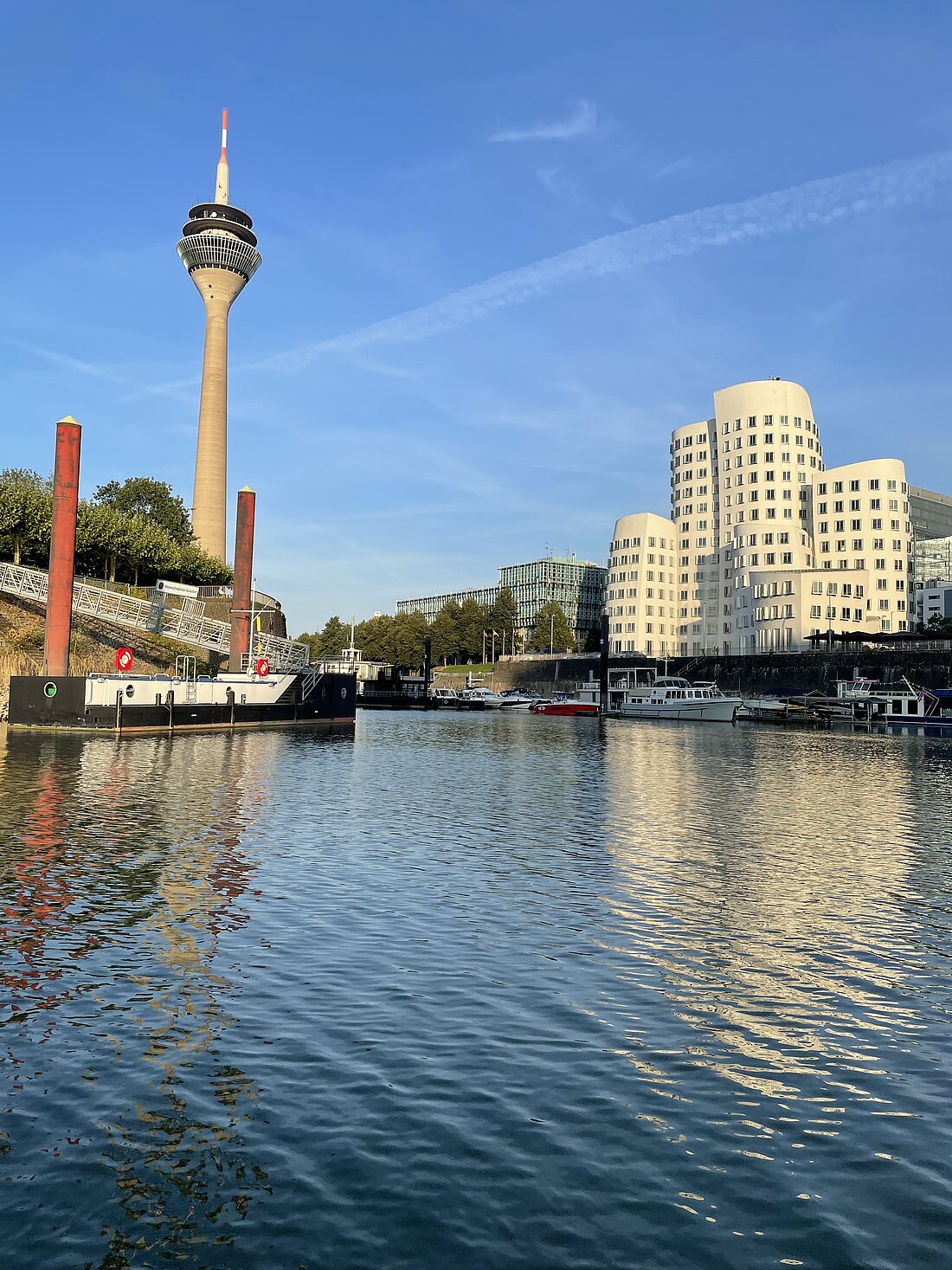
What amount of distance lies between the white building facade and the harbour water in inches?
4957

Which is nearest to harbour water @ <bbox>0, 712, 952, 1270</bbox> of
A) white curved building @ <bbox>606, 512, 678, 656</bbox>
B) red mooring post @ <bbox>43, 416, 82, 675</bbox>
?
red mooring post @ <bbox>43, 416, 82, 675</bbox>

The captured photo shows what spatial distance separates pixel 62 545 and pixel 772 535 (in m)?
122

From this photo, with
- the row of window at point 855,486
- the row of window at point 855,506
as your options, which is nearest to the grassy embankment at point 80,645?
the row of window at point 855,506

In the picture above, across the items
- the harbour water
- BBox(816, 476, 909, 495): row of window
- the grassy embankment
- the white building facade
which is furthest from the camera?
BBox(816, 476, 909, 495): row of window

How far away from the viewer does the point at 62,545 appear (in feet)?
194

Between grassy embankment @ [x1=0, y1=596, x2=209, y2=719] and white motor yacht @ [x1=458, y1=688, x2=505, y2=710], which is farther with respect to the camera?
white motor yacht @ [x1=458, y1=688, x2=505, y2=710]

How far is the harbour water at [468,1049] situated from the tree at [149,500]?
118 metres

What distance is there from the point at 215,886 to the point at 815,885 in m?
11.2

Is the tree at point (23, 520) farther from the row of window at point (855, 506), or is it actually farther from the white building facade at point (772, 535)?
the row of window at point (855, 506)

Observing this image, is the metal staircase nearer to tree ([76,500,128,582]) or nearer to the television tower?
tree ([76,500,128,582])

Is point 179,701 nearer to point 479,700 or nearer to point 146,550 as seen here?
point 146,550

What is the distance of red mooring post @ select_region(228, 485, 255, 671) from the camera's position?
2921 inches

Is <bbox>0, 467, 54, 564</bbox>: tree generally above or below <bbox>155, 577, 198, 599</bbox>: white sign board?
above

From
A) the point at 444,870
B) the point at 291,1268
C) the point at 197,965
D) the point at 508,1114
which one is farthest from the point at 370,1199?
the point at 444,870
